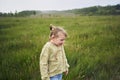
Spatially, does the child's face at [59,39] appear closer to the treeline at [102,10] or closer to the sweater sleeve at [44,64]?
the sweater sleeve at [44,64]

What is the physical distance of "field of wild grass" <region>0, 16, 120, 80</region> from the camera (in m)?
3.58

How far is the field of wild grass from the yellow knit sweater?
2.62 ft

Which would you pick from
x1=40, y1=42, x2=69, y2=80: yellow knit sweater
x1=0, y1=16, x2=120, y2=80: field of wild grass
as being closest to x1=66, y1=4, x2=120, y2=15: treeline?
x1=0, y1=16, x2=120, y2=80: field of wild grass

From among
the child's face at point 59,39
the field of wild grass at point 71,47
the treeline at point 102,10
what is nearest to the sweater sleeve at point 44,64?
the child's face at point 59,39

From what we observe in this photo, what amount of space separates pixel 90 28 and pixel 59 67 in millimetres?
2291

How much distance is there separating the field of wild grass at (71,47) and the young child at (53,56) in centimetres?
80

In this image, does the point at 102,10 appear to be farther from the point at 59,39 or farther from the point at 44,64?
the point at 44,64

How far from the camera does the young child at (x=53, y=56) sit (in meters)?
2.52

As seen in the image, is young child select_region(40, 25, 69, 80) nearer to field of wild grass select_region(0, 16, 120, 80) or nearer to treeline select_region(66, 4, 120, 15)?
field of wild grass select_region(0, 16, 120, 80)

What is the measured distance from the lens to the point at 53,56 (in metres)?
2.63

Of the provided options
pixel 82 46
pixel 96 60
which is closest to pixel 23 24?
pixel 82 46

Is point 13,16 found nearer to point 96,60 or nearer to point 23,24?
point 23,24

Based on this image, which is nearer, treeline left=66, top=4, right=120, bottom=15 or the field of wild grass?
the field of wild grass

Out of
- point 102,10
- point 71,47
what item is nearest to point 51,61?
point 71,47
